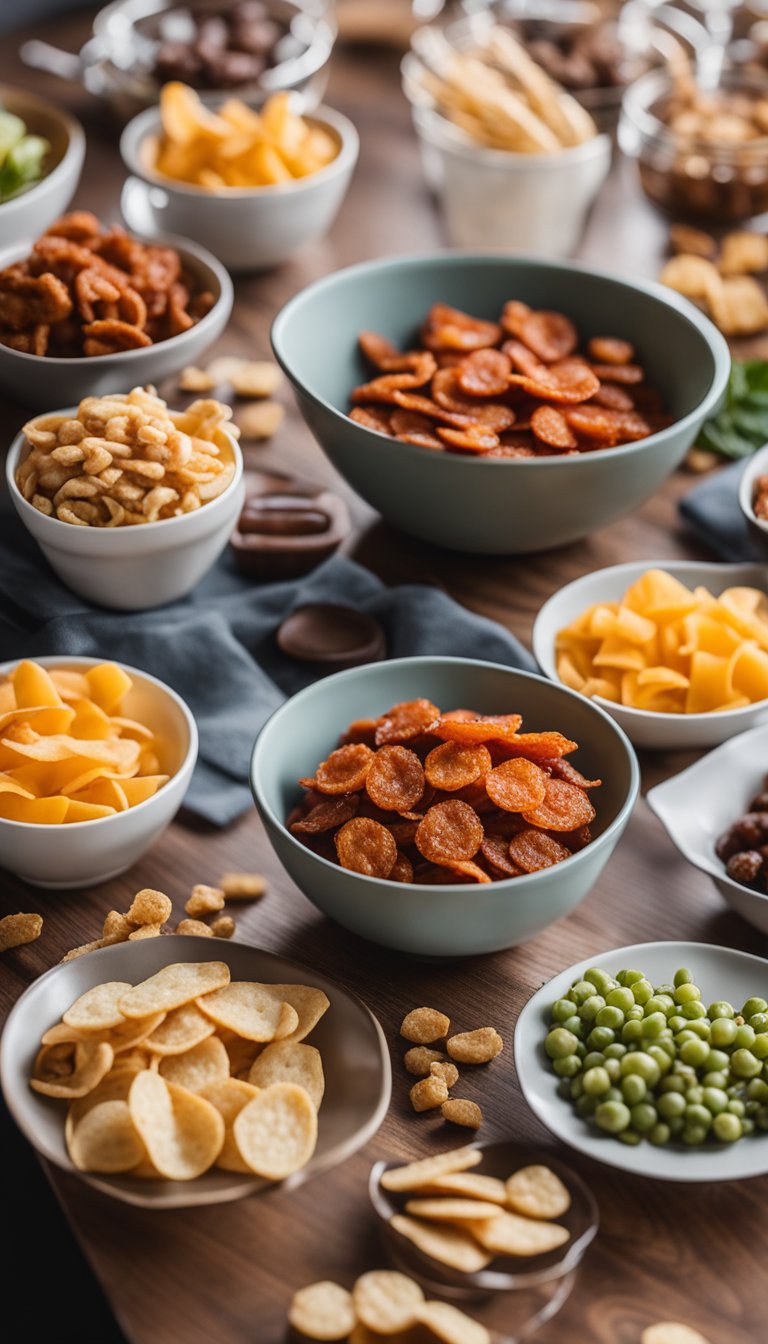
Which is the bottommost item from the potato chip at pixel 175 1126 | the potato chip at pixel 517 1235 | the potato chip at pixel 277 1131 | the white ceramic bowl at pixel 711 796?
the potato chip at pixel 175 1126

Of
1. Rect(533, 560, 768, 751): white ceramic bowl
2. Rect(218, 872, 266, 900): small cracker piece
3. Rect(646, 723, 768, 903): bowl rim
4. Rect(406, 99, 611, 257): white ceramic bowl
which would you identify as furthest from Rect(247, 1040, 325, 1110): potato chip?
Rect(406, 99, 611, 257): white ceramic bowl

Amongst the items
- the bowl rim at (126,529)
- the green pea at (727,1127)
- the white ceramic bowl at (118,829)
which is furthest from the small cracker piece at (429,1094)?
the bowl rim at (126,529)

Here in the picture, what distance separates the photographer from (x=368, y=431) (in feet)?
4.82

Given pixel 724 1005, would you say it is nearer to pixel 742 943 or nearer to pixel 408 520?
pixel 742 943

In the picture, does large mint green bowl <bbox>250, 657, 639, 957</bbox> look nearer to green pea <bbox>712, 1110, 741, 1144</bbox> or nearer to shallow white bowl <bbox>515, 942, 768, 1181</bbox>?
shallow white bowl <bbox>515, 942, 768, 1181</bbox>

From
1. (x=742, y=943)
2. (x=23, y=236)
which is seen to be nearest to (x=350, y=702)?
(x=742, y=943)

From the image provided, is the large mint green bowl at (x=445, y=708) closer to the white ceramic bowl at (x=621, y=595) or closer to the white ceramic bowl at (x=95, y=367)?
the white ceramic bowl at (x=621, y=595)

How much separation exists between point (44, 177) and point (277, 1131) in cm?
155

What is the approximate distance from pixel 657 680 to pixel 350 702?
30 centimetres

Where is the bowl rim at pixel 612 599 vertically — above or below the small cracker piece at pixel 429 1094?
above

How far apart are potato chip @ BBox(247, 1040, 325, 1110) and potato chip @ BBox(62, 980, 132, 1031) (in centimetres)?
11

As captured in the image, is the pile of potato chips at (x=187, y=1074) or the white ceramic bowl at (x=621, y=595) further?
the white ceramic bowl at (x=621, y=595)

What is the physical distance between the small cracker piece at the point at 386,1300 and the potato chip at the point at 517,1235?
0.06 m

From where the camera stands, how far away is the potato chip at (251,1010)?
1038 mm
